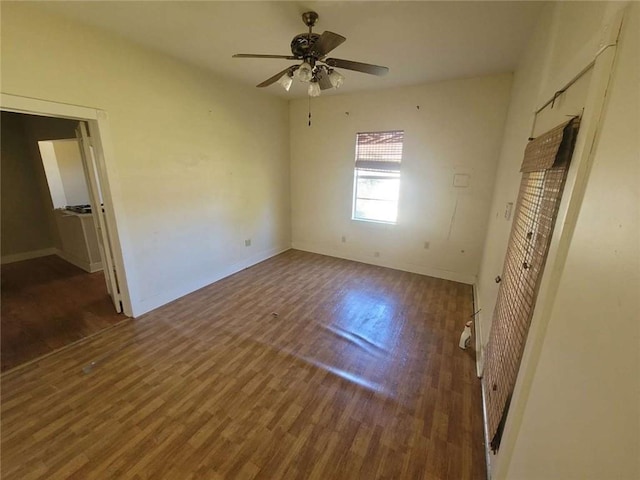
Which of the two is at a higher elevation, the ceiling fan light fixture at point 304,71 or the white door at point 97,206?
the ceiling fan light fixture at point 304,71

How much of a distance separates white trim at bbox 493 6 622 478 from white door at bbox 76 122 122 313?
3.52 meters

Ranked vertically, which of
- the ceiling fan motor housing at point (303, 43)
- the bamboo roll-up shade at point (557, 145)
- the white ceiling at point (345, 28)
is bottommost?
the bamboo roll-up shade at point (557, 145)

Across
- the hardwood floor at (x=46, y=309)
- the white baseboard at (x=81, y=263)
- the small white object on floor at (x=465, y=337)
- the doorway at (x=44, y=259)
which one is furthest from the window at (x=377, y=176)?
the white baseboard at (x=81, y=263)

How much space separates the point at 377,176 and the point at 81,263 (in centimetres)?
498

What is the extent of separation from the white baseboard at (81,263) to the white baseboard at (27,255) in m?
0.17

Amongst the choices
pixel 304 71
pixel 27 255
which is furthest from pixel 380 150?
pixel 27 255

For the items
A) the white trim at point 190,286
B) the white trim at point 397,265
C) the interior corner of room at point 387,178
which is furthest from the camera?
the white trim at point 397,265

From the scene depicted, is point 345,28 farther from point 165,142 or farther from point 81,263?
point 81,263

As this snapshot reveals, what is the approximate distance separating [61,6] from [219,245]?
2.64 metres

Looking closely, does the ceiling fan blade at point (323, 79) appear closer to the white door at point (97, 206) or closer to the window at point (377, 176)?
the window at point (377, 176)

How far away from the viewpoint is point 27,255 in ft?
14.8

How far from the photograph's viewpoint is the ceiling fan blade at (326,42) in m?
1.62

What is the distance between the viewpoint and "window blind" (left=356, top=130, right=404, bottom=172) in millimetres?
3943

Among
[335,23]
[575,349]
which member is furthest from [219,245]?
[575,349]
